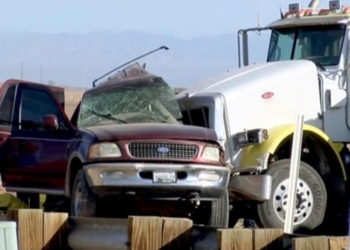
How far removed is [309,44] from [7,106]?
168 inches

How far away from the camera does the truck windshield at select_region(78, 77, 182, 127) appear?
40.7ft

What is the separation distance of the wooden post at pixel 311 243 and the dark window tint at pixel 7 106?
338 inches

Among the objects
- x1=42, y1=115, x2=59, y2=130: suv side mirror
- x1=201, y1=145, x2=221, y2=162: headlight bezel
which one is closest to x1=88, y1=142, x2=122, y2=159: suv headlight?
x1=201, y1=145, x2=221, y2=162: headlight bezel

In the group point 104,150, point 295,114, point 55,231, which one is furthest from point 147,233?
point 295,114

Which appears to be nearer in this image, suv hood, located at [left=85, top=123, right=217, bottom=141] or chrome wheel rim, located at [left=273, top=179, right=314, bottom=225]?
suv hood, located at [left=85, top=123, right=217, bottom=141]

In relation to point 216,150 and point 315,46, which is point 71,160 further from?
point 315,46

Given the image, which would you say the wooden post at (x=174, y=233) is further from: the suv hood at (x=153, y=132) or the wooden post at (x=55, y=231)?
the suv hood at (x=153, y=132)

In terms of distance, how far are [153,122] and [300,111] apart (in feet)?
7.50

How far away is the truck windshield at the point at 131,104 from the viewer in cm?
1239

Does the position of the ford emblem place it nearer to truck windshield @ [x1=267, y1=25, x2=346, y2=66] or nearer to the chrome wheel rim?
the chrome wheel rim

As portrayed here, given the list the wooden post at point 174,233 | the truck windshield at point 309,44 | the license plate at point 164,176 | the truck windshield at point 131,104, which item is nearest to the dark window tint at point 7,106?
the truck windshield at point 131,104

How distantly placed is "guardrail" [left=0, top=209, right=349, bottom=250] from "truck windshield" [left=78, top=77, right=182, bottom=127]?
17.0 ft

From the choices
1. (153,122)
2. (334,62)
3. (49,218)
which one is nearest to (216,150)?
(153,122)

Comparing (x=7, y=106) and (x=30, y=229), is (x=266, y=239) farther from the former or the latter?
(x=7, y=106)
